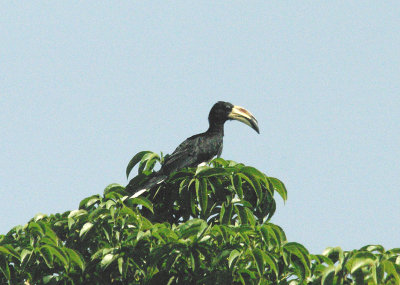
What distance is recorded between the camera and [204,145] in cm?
1041

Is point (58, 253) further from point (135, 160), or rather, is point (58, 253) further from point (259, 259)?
point (135, 160)

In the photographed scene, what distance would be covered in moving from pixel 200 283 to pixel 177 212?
181 cm

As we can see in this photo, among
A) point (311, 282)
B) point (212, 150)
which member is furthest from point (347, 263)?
point (212, 150)

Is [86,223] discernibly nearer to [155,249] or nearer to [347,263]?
[155,249]

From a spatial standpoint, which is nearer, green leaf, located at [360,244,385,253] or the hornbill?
green leaf, located at [360,244,385,253]

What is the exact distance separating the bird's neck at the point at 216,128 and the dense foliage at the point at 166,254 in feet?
12.1

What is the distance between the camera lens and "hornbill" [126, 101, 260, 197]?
8.56m

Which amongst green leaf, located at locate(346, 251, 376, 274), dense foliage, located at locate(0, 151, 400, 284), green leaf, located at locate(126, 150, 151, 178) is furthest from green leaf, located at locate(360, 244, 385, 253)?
green leaf, located at locate(126, 150, 151, 178)

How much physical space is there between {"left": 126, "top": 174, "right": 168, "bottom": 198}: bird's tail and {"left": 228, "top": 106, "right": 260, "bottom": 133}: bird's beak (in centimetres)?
271

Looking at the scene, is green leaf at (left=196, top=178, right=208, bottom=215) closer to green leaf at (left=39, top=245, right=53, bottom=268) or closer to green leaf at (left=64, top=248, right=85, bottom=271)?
green leaf at (left=64, top=248, right=85, bottom=271)

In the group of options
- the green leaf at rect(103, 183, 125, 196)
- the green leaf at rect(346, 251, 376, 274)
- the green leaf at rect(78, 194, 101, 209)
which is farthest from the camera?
the green leaf at rect(103, 183, 125, 196)

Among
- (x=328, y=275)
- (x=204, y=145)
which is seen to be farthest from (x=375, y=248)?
(x=204, y=145)

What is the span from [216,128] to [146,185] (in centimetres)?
292

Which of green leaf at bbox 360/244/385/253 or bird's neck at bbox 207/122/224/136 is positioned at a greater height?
bird's neck at bbox 207/122/224/136
